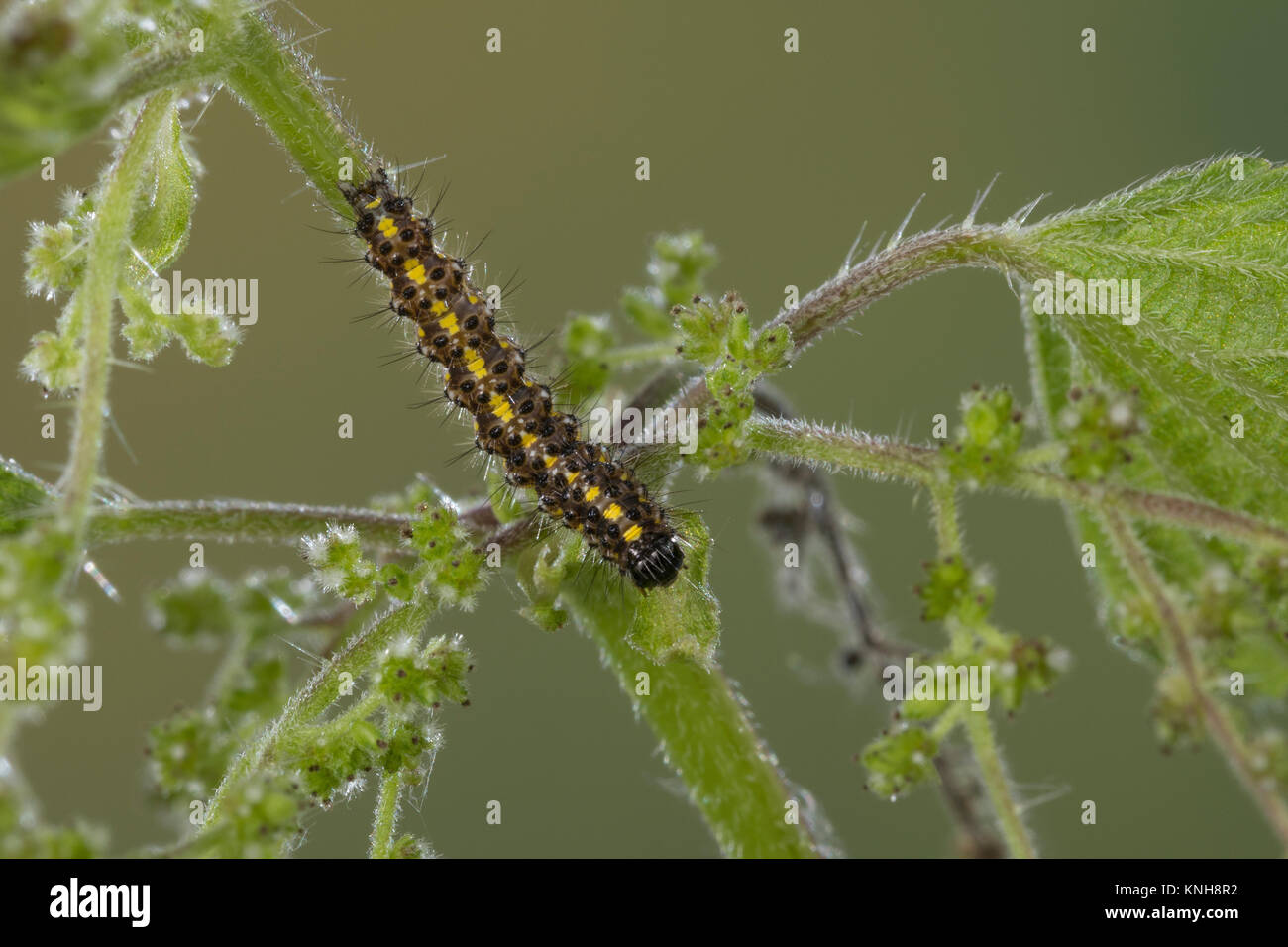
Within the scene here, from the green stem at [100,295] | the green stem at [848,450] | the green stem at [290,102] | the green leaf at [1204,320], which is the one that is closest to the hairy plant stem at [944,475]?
the green stem at [848,450]

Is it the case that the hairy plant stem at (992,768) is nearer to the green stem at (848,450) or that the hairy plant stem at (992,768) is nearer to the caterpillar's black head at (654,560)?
the green stem at (848,450)

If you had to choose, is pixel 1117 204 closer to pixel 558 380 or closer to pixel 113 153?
pixel 558 380

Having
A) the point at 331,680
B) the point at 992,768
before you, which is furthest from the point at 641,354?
the point at 992,768

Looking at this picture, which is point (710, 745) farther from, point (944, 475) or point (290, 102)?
point (290, 102)

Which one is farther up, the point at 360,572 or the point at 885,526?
the point at 885,526

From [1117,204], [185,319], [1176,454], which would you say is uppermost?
[1117,204]

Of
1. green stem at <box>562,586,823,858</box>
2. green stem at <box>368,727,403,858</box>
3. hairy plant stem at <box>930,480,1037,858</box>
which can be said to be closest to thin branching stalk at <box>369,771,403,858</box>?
green stem at <box>368,727,403,858</box>
